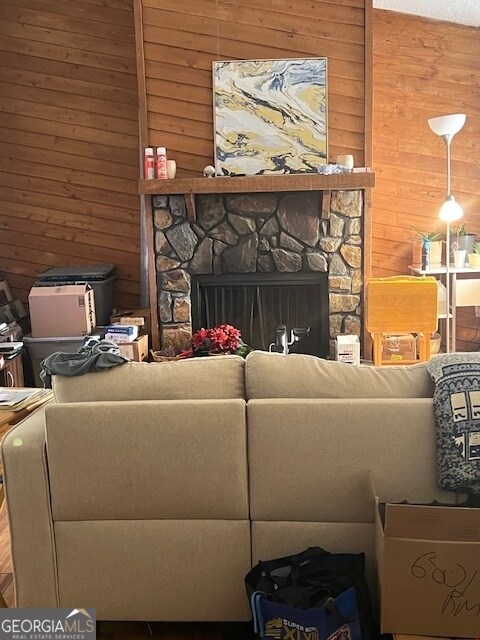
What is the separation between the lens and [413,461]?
1.95 metres

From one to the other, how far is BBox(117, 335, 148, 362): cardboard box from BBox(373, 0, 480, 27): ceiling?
283cm

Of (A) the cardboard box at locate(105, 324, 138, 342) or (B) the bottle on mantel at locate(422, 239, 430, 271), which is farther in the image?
(B) the bottle on mantel at locate(422, 239, 430, 271)

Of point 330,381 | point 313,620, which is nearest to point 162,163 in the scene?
point 330,381

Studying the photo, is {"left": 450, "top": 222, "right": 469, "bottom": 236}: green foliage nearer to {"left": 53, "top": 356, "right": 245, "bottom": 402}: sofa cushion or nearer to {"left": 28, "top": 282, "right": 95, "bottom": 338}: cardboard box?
{"left": 28, "top": 282, "right": 95, "bottom": 338}: cardboard box

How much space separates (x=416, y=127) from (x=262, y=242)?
1.45 m

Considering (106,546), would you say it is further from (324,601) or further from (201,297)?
(201,297)

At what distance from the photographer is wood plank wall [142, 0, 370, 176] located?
4.49 meters

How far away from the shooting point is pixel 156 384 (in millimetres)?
2068

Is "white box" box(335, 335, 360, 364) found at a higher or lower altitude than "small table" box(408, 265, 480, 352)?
lower

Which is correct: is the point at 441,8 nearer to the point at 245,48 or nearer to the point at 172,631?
the point at 245,48

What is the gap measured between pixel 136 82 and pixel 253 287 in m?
1.72

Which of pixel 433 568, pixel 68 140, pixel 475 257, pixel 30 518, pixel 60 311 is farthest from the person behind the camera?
pixel 68 140

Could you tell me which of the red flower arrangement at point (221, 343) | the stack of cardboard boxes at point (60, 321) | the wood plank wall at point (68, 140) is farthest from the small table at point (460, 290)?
the wood plank wall at point (68, 140)

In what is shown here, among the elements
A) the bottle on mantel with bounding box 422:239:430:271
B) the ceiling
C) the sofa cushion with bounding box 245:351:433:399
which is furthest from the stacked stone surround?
the sofa cushion with bounding box 245:351:433:399
